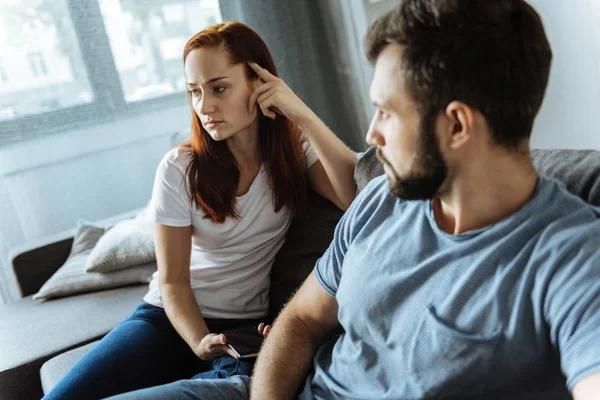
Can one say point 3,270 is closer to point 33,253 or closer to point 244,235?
point 33,253

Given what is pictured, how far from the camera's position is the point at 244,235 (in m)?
1.64

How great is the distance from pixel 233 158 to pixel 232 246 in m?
0.24

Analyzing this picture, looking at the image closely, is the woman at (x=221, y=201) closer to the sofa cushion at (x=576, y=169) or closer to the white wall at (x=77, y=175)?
the sofa cushion at (x=576, y=169)

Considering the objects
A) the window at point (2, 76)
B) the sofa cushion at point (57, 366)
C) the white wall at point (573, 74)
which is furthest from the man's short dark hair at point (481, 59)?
the window at point (2, 76)

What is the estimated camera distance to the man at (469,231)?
0.86m

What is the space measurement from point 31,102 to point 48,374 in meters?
1.76

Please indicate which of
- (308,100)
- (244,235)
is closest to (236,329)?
(244,235)

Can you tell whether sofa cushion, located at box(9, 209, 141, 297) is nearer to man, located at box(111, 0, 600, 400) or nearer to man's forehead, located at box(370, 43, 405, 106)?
man, located at box(111, 0, 600, 400)

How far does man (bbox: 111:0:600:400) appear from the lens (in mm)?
862

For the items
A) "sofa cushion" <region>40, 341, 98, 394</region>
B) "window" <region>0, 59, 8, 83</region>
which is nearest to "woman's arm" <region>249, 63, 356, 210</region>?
"sofa cushion" <region>40, 341, 98, 394</region>

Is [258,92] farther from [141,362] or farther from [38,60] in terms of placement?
[38,60]

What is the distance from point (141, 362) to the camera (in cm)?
152

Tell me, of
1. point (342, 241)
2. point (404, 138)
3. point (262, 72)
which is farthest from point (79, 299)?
point (404, 138)

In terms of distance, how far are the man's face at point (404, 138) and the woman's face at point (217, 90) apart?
64 cm
